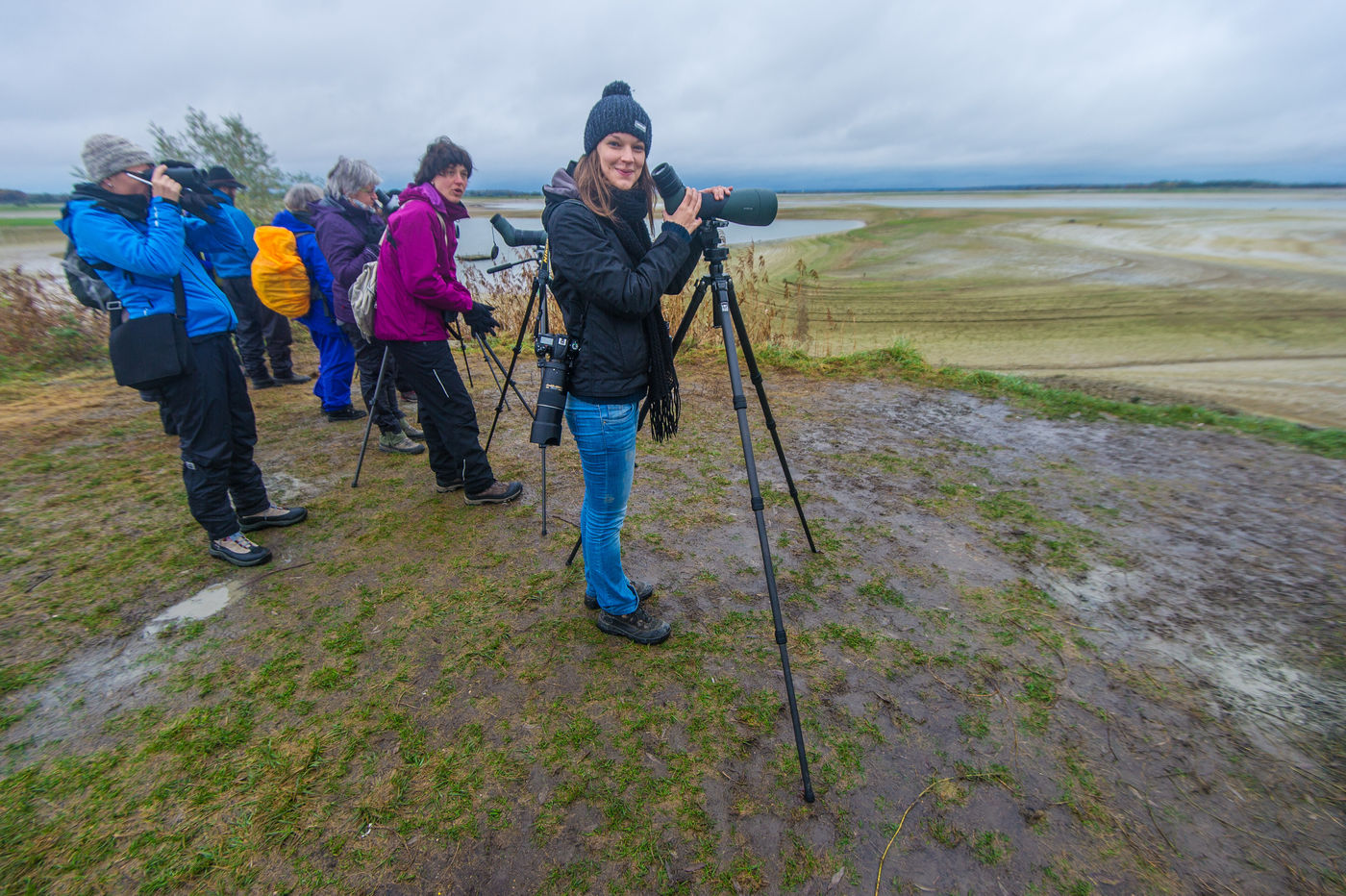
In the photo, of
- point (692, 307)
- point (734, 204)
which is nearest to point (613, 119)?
point (734, 204)

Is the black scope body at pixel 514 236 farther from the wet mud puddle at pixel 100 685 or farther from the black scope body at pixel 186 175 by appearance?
the wet mud puddle at pixel 100 685

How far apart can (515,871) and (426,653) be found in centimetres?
122

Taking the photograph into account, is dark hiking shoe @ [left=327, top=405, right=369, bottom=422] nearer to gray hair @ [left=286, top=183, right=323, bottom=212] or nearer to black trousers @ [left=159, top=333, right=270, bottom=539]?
gray hair @ [left=286, top=183, right=323, bottom=212]

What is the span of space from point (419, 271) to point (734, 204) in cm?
226

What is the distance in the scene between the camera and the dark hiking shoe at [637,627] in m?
2.80

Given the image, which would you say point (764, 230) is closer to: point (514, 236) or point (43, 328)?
point (43, 328)

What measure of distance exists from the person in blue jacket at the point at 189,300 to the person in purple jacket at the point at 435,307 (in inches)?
36.2

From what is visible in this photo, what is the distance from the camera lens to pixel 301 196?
Answer: 5203 mm

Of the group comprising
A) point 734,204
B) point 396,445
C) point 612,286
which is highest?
point 734,204

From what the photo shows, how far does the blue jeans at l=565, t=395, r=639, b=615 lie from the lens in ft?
7.76

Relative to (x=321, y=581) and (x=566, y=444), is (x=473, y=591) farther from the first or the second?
(x=566, y=444)

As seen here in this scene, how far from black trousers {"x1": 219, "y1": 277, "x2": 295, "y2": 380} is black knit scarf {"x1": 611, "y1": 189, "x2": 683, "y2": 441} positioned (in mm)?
6075

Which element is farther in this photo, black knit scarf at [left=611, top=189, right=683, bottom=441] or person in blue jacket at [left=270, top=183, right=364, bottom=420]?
person in blue jacket at [left=270, top=183, right=364, bottom=420]

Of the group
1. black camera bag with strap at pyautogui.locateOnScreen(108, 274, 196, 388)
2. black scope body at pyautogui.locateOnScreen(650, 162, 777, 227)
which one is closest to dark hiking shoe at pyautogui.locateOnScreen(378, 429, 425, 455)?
black camera bag with strap at pyautogui.locateOnScreen(108, 274, 196, 388)
